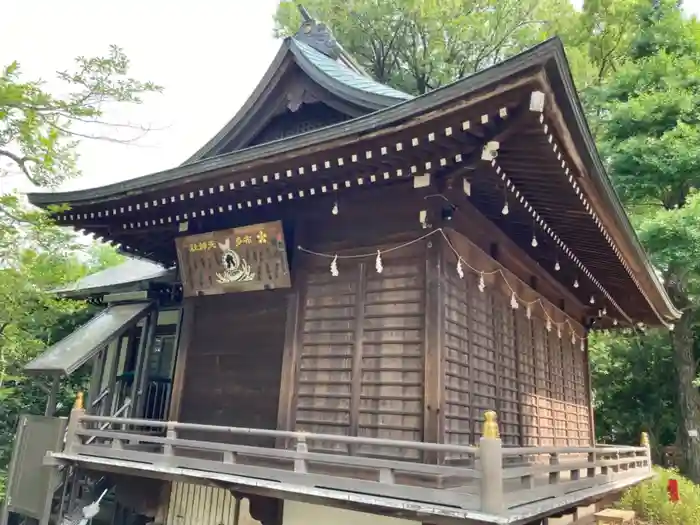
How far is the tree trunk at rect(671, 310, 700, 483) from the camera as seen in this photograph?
15742 millimetres

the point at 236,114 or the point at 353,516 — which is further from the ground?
the point at 236,114

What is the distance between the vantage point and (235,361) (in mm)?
7562

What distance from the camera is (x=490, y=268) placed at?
765 centimetres

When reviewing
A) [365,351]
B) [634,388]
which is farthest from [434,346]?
[634,388]

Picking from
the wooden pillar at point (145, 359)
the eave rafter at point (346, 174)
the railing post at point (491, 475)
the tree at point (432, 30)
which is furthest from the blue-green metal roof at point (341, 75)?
the tree at point (432, 30)

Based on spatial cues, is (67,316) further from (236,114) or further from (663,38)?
(663,38)

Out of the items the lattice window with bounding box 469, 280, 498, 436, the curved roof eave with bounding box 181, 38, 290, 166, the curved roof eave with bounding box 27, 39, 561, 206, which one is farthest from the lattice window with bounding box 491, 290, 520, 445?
the curved roof eave with bounding box 181, 38, 290, 166

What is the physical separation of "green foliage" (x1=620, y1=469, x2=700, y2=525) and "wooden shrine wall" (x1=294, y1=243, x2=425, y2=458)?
9533mm

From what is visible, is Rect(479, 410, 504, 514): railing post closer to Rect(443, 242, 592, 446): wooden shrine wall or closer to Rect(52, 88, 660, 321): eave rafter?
Rect(443, 242, 592, 446): wooden shrine wall

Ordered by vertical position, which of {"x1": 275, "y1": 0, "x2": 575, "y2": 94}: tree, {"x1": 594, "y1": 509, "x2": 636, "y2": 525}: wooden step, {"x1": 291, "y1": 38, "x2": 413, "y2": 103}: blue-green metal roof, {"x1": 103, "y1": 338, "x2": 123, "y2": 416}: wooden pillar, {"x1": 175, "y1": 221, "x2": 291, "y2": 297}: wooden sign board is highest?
{"x1": 275, "y1": 0, "x2": 575, "y2": 94}: tree

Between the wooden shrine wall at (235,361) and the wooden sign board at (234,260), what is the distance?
24cm

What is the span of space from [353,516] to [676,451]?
53.9 feet

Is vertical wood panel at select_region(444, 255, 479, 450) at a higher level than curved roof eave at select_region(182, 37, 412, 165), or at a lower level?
lower

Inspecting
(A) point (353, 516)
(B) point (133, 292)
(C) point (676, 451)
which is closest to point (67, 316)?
(B) point (133, 292)
